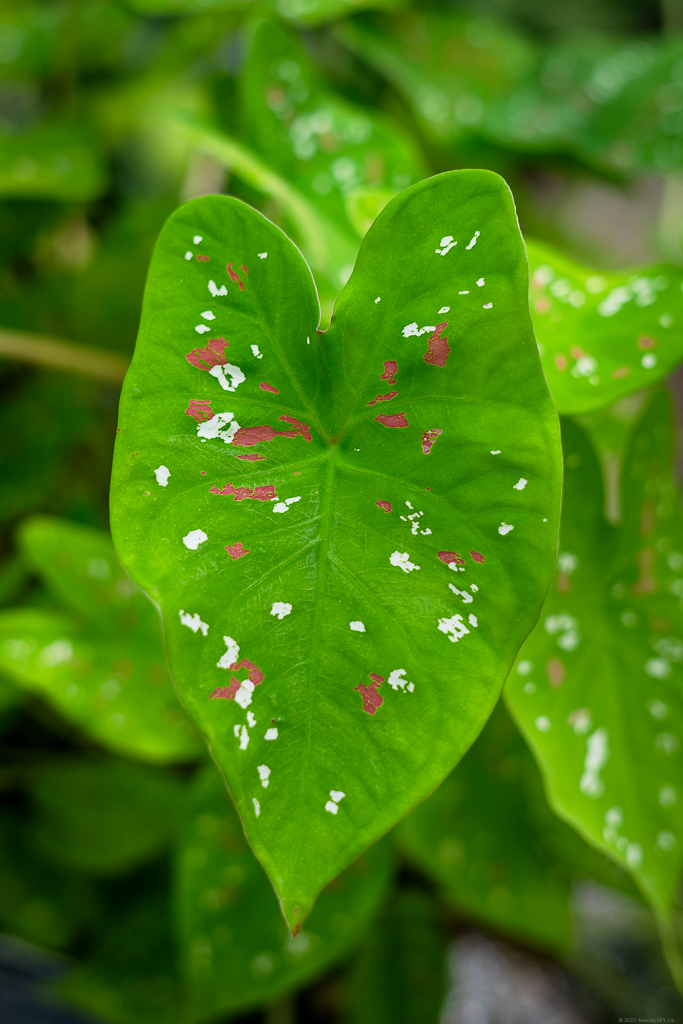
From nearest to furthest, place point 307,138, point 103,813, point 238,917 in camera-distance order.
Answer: point 238,917, point 307,138, point 103,813

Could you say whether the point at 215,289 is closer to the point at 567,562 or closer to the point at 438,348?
the point at 438,348

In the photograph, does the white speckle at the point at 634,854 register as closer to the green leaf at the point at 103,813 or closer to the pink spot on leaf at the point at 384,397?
the pink spot on leaf at the point at 384,397

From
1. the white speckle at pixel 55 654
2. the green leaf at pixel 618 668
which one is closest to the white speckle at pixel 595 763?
the green leaf at pixel 618 668

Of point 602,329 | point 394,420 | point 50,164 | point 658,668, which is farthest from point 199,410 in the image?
point 50,164

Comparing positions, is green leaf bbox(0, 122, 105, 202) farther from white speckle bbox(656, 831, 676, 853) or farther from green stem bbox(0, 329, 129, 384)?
white speckle bbox(656, 831, 676, 853)

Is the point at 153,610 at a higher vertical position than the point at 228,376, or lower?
lower

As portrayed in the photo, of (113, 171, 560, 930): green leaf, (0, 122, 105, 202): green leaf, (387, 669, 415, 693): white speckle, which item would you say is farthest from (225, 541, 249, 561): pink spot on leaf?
(0, 122, 105, 202): green leaf

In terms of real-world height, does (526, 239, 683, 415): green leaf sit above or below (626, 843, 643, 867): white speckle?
above
